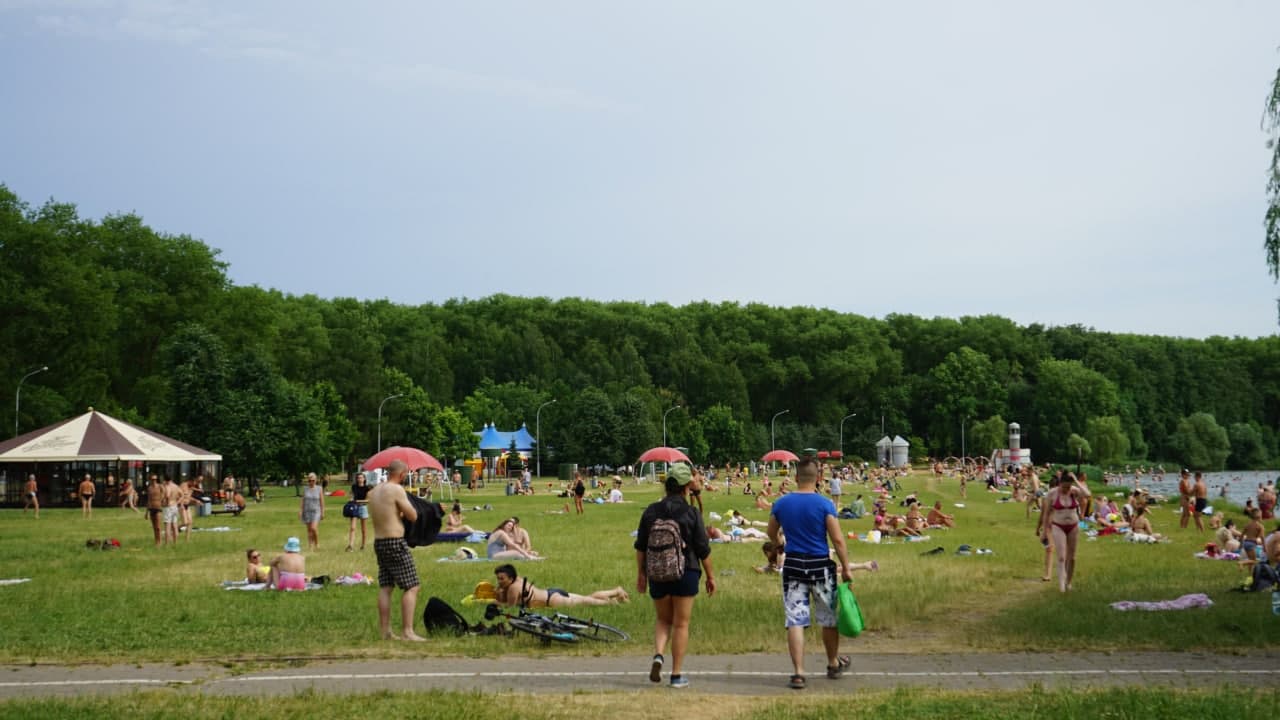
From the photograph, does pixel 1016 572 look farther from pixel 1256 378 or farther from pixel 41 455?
pixel 1256 378

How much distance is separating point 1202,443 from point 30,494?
111 meters

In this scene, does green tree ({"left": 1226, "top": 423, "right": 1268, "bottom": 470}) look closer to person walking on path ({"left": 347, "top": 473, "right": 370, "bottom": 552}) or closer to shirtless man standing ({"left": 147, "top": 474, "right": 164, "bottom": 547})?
person walking on path ({"left": 347, "top": 473, "right": 370, "bottom": 552})

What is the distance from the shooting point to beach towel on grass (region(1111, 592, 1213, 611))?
12.7 meters

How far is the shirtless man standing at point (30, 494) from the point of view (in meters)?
36.3

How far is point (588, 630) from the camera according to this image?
11.1m

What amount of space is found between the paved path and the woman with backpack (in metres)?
0.34

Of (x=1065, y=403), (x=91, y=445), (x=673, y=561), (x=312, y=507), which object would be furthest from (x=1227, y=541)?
(x=1065, y=403)

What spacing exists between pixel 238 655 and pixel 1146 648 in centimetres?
848

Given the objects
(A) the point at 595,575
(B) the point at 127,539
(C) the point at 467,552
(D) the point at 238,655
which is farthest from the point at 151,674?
(B) the point at 127,539

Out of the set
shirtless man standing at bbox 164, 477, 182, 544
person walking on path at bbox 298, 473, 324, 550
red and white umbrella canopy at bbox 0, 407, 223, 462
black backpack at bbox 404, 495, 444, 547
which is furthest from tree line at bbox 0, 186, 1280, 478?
black backpack at bbox 404, 495, 444, 547

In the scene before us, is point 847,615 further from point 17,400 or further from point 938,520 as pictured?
point 17,400

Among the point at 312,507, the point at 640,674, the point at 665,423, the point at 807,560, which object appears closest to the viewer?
the point at 807,560

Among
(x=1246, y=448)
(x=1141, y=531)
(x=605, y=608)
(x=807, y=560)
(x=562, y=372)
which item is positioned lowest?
(x=1141, y=531)

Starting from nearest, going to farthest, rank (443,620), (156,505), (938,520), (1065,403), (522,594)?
(443,620)
(522,594)
(156,505)
(938,520)
(1065,403)
